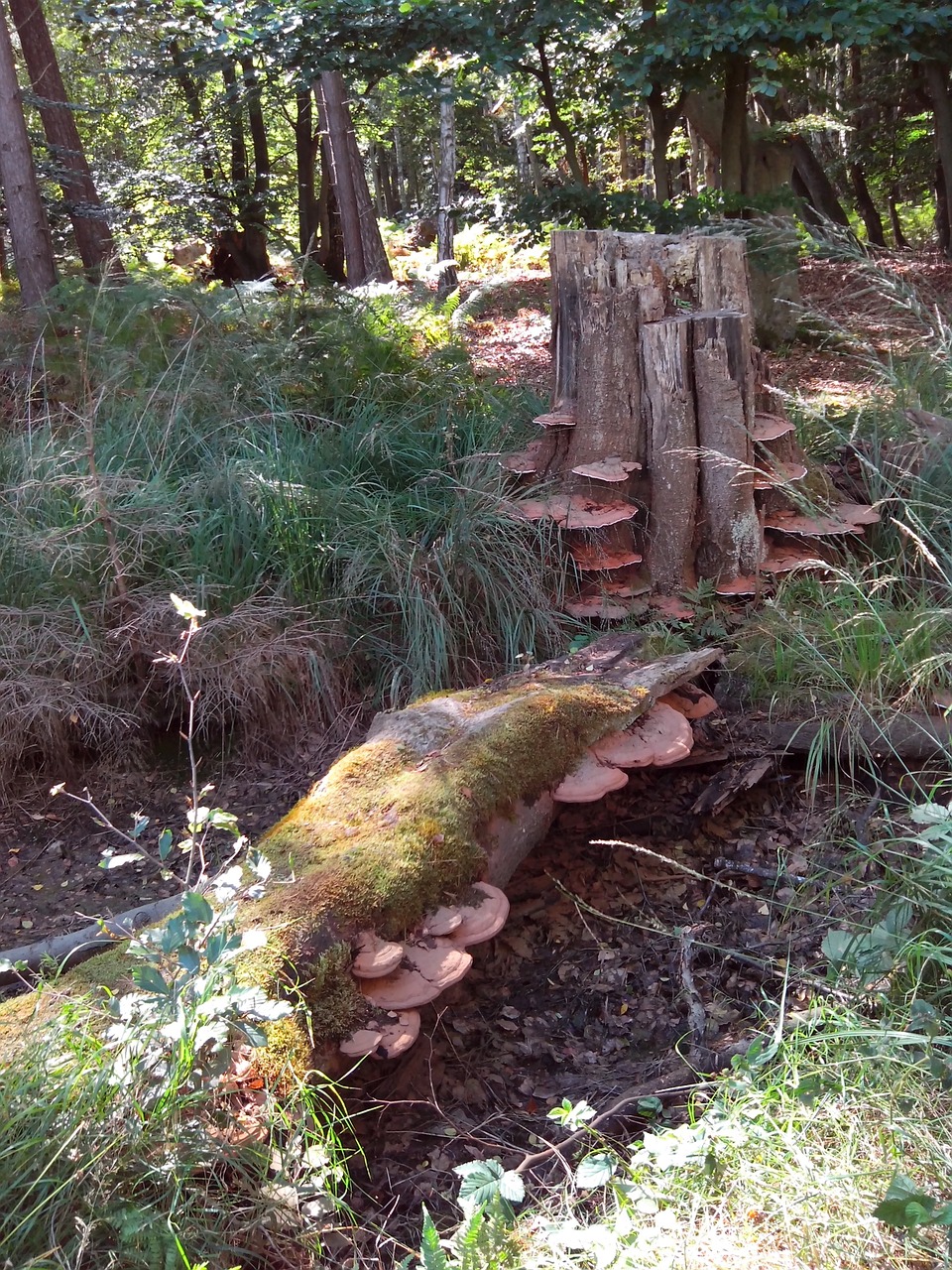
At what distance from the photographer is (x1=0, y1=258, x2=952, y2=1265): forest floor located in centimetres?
244

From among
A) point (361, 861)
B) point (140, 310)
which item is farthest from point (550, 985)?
point (140, 310)

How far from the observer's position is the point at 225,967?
1976 millimetres

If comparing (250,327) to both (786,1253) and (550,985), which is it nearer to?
(550,985)

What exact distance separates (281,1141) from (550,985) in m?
1.20

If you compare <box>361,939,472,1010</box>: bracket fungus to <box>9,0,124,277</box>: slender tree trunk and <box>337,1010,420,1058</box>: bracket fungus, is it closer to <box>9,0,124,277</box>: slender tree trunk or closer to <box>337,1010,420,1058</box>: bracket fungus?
<box>337,1010,420,1058</box>: bracket fungus

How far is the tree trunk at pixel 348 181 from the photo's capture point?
34.3ft

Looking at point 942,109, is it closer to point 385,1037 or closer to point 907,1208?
point 385,1037

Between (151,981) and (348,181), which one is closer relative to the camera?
(151,981)

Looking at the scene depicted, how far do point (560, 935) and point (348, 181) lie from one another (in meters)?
9.59

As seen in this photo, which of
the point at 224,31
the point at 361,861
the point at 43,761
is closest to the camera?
the point at 361,861

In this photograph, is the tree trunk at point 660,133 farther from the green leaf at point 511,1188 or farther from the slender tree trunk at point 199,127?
the green leaf at point 511,1188

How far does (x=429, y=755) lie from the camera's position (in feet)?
10.2

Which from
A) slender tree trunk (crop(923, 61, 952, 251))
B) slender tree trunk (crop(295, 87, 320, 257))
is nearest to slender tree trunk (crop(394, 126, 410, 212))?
slender tree trunk (crop(295, 87, 320, 257))

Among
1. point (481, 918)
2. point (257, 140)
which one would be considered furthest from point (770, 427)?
point (257, 140)
